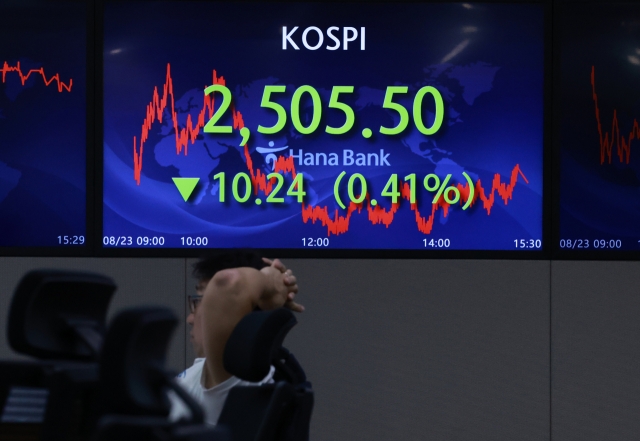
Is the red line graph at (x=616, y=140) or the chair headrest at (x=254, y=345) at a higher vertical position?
the red line graph at (x=616, y=140)

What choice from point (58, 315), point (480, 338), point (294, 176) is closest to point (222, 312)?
point (58, 315)

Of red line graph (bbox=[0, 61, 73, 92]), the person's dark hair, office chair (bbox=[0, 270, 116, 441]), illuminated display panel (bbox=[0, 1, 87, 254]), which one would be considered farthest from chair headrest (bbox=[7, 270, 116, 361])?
red line graph (bbox=[0, 61, 73, 92])

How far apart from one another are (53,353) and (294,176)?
2575 millimetres

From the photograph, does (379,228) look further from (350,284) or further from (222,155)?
(222,155)

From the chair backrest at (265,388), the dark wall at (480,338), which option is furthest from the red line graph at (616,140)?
the chair backrest at (265,388)

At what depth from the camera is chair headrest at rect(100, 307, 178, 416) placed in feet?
3.38

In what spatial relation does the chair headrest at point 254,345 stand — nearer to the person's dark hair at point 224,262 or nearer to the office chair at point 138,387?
the person's dark hair at point 224,262

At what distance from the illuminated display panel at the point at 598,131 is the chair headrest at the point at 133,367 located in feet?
9.77

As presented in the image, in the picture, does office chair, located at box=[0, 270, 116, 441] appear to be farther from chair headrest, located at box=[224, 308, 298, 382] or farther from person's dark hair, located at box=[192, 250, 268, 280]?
person's dark hair, located at box=[192, 250, 268, 280]

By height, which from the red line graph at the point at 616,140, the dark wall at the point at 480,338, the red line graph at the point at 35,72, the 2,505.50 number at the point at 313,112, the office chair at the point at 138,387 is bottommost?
the dark wall at the point at 480,338

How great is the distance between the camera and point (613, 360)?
3814mm

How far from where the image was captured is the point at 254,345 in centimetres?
222

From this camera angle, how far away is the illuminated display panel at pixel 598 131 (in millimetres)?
3789

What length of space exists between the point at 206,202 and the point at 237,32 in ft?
2.43
